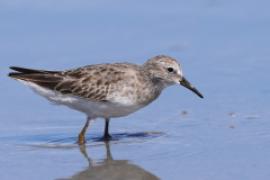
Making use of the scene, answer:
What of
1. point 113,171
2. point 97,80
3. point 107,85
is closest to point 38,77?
point 97,80

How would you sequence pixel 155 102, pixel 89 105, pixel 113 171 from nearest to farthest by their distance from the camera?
pixel 113 171 → pixel 89 105 → pixel 155 102

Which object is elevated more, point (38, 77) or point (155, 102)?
point (38, 77)

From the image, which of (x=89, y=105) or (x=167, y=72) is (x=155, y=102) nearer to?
(x=167, y=72)

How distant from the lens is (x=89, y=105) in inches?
488

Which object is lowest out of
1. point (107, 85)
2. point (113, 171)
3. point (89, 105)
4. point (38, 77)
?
point (113, 171)

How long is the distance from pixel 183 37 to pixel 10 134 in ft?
14.4

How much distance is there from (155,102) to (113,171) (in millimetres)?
2990

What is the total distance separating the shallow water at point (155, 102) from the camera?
1088cm

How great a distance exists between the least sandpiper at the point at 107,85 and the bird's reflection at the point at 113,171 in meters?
1.25

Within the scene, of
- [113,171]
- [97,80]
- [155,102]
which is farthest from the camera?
[155,102]

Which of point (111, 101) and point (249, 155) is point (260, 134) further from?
point (111, 101)

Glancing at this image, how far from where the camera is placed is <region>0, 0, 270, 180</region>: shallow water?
10875mm

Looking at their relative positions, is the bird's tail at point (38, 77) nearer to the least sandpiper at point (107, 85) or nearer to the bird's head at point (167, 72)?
the least sandpiper at point (107, 85)

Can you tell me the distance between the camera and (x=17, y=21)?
15.7 meters
